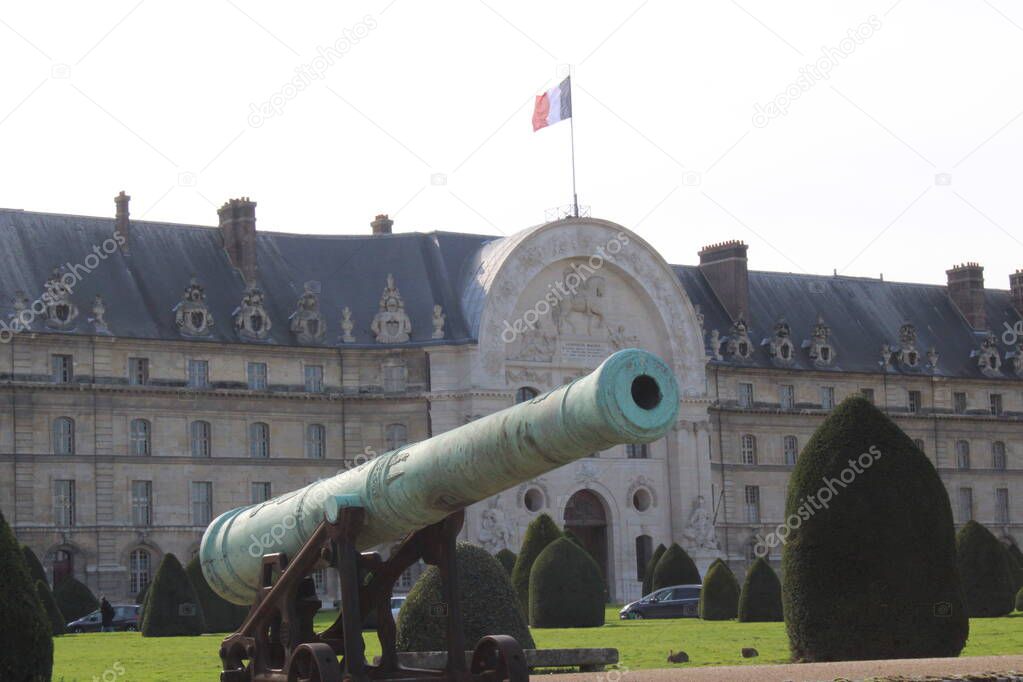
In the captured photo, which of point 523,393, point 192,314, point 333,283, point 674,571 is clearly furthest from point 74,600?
point 523,393

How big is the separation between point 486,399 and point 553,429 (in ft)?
161

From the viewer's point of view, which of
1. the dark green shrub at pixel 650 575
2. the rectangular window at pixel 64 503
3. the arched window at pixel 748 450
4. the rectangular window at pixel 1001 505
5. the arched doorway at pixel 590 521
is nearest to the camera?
the dark green shrub at pixel 650 575

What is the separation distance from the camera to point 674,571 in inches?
2167

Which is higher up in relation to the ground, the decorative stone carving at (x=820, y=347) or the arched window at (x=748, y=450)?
the decorative stone carving at (x=820, y=347)

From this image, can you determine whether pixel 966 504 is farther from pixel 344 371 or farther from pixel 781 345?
pixel 344 371

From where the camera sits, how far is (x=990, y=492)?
7825 centimetres

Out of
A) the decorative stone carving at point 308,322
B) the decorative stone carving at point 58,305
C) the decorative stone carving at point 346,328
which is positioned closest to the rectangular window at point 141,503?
the decorative stone carving at point 58,305

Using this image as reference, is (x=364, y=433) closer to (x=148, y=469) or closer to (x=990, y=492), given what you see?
(x=148, y=469)

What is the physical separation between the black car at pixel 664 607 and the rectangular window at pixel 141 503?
1726 centimetres

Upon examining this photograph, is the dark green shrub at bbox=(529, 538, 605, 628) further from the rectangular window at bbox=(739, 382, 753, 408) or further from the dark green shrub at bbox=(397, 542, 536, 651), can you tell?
the rectangular window at bbox=(739, 382, 753, 408)

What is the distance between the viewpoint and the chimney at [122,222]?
6138 cm

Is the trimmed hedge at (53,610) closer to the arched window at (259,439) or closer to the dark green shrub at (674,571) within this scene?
the arched window at (259,439)

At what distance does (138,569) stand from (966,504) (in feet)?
120

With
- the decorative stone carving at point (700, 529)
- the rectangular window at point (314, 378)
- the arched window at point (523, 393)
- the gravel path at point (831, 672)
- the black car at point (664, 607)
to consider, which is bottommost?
the black car at point (664, 607)
